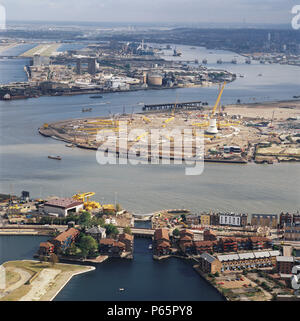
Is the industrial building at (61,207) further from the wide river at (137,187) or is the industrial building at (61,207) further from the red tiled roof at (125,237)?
the red tiled roof at (125,237)

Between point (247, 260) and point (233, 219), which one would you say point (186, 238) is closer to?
point (247, 260)

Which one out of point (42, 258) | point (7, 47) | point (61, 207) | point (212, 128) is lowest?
point (42, 258)

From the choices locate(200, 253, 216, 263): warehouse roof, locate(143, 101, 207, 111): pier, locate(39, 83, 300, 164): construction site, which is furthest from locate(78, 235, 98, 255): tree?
locate(143, 101, 207, 111): pier

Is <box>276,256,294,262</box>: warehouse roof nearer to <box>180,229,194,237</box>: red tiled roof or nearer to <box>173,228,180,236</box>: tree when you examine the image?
<box>180,229,194,237</box>: red tiled roof

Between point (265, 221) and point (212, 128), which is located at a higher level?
point (212, 128)

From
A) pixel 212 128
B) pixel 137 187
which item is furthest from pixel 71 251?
pixel 212 128

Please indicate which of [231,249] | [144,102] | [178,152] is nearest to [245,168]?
[178,152]
